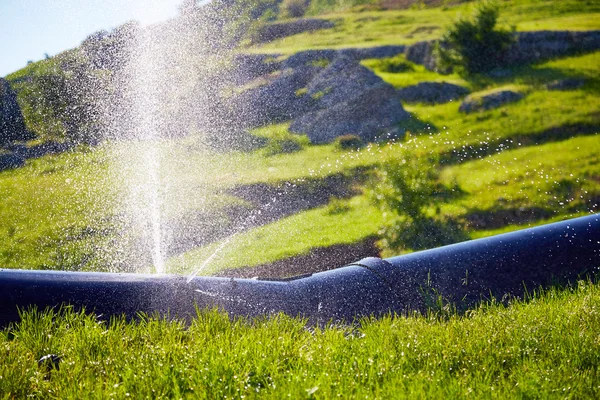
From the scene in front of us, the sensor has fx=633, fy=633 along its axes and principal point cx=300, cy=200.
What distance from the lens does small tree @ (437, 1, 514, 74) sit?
3167 cm

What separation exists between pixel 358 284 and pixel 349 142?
21555 mm

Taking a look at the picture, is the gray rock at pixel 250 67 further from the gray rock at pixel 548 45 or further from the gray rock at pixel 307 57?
the gray rock at pixel 548 45

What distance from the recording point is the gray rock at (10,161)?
90.2ft

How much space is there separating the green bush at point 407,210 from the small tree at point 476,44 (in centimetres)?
1753

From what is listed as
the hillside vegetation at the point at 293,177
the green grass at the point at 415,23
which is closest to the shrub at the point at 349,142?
the hillside vegetation at the point at 293,177

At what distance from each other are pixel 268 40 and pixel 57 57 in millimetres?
15032

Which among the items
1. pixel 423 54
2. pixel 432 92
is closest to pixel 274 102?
pixel 423 54

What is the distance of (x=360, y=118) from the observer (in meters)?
27.5

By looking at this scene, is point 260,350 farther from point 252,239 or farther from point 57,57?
point 57,57

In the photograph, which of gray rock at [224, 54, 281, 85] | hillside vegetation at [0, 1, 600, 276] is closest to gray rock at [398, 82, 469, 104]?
Result: hillside vegetation at [0, 1, 600, 276]

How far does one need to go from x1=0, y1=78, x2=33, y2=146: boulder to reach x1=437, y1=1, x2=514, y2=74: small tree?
69.3 ft

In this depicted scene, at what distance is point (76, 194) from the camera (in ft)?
83.1

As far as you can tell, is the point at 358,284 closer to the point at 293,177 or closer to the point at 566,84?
the point at 293,177

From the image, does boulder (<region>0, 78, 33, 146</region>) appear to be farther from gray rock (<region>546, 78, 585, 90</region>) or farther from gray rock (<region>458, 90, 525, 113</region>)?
gray rock (<region>546, 78, 585, 90</region>)
